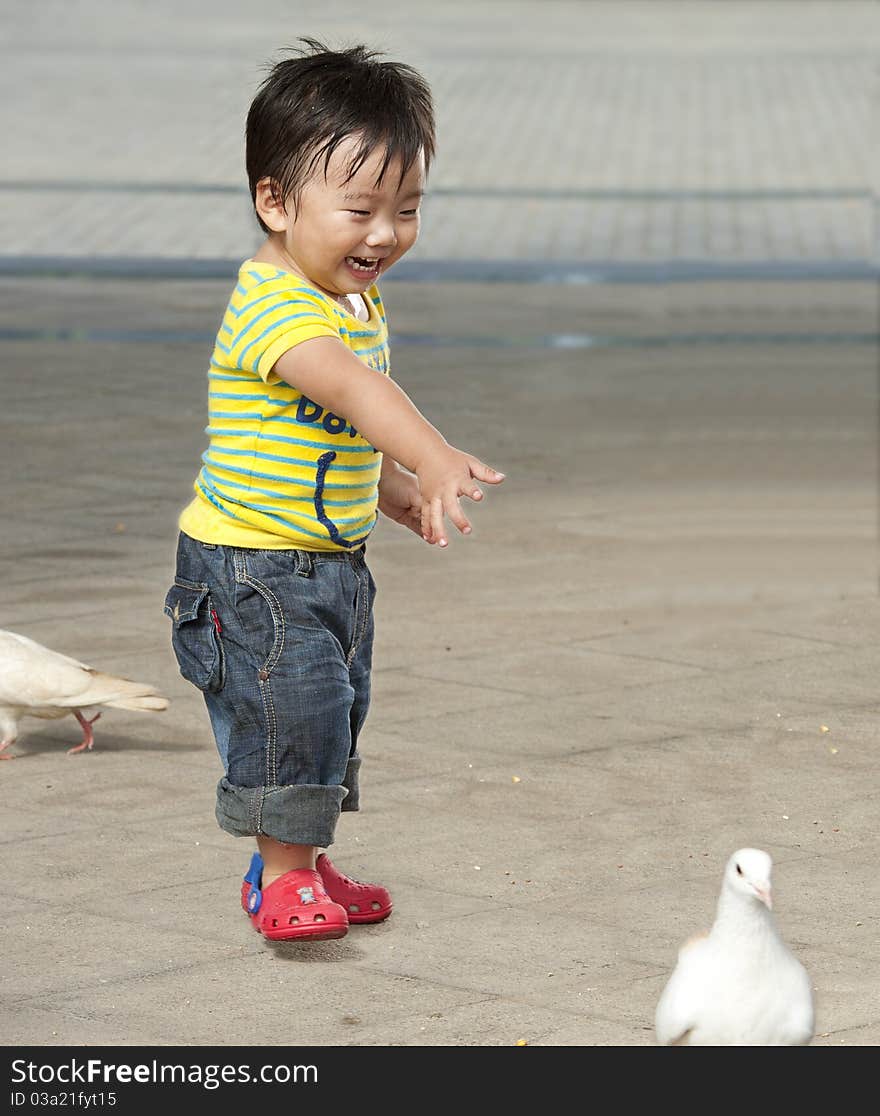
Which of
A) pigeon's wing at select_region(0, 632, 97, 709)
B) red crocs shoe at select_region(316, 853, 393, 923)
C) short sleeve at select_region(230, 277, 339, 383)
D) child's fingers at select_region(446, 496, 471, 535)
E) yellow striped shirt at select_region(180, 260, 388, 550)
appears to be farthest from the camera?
pigeon's wing at select_region(0, 632, 97, 709)

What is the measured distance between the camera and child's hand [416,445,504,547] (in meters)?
3.49

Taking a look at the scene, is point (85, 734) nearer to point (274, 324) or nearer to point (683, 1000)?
point (274, 324)

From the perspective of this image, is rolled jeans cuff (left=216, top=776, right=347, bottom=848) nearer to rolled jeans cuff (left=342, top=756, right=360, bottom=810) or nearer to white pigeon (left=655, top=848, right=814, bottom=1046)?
rolled jeans cuff (left=342, top=756, right=360, bottom=810)

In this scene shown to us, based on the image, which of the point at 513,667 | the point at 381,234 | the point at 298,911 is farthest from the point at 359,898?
the point at 513,667

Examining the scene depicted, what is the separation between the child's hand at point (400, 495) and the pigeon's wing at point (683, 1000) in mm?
1226

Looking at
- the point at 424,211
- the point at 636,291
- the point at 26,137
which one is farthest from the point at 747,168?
the point at 26,137

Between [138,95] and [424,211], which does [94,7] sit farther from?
[424,211]

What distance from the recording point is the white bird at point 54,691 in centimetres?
541

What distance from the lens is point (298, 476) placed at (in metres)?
4.00

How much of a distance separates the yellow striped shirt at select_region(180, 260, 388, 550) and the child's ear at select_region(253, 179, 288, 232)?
8cm

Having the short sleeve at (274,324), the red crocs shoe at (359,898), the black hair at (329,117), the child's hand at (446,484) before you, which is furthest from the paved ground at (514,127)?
the child's hand at (446,484)

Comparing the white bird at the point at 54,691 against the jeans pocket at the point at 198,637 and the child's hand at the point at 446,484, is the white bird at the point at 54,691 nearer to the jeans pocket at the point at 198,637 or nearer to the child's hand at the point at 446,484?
the jeans pocket at the point at 198,637

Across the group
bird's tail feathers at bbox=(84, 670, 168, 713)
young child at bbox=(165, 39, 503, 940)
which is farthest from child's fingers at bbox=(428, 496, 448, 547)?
bird's tail feathers at bbox=(84, 670, 168, 713)

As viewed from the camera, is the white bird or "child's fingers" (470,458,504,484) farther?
the white bird
